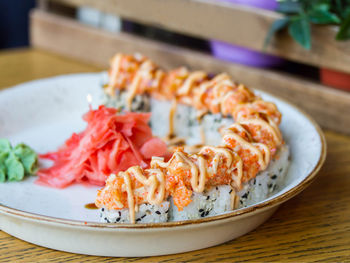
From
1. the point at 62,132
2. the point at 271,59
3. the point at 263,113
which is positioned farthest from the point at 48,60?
the point at 263,113

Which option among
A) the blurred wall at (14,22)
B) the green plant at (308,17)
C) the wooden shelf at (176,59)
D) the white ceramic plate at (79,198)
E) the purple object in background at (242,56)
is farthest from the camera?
the blurred wall at (14,22)

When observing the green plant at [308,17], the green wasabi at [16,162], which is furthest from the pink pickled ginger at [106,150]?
the green plant at [308,17]

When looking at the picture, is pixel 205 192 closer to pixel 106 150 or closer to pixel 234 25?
pixel 106 150

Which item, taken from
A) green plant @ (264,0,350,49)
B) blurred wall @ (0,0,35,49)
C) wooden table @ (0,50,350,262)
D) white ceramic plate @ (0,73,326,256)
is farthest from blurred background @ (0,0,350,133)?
blurred wall @ (0,0,35,49)

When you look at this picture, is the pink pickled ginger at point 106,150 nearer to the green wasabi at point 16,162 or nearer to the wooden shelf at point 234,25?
the green wasabi at point 16,162

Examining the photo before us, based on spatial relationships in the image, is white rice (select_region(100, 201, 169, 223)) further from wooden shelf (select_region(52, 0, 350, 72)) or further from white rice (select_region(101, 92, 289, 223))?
wooden shelf (select_region(52, 0, 350, 72))

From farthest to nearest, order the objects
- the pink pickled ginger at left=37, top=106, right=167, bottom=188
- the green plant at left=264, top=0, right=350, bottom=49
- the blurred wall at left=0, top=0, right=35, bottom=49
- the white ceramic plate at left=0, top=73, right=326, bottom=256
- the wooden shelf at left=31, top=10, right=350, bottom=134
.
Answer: the blurred wall at left=0, top=0, right=35, bottom=49, the wooden shelf at left=31, top=10, right=350, bottom=134, the green plant at left=264, top=0, right=350, bottom=49, the pink pickled ginger at left=37, top=106, right=167, bottom=188, the white ceramic plate at left=0, top=73, right=326, bottom=256

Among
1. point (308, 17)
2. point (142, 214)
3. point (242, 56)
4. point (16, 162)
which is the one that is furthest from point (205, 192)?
point (242, 56)
